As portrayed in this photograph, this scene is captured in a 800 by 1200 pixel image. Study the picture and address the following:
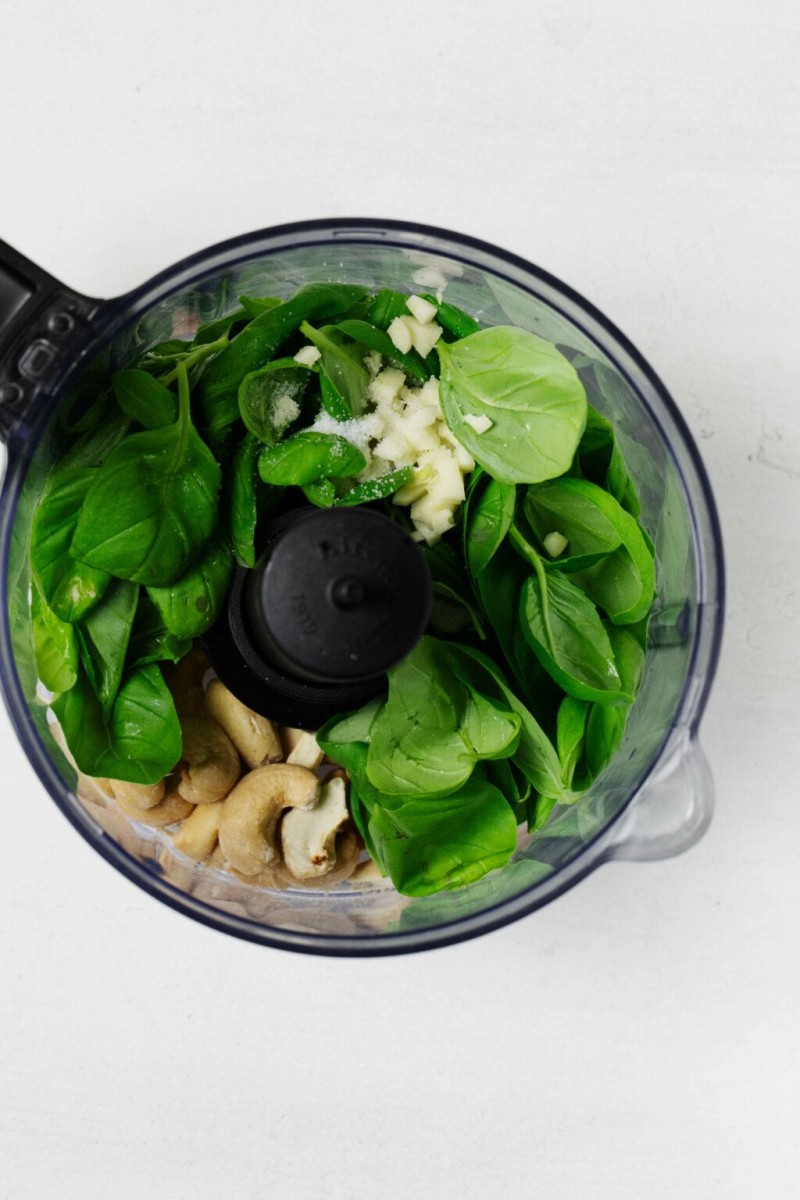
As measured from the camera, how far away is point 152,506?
1.76 feet

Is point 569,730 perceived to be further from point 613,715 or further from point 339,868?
point 339,868

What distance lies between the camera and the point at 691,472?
2.11 feet

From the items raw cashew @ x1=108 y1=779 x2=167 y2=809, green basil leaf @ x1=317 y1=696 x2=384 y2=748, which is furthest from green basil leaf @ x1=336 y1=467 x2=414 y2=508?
raw cashew @ x1=108 y1=779 x2=167 y2=809

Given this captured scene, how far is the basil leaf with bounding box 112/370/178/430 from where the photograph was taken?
0.56m

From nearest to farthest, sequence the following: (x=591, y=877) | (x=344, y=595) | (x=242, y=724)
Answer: (x=344, y=595)
(x=242, y=724)
(x=591, y=877)

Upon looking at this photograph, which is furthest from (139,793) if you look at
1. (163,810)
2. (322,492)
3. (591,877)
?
(591,877)

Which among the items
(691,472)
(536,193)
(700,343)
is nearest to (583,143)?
(536,193)

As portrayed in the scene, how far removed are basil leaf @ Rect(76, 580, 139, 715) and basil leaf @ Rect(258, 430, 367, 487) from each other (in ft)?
0.31

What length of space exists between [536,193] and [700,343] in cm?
15

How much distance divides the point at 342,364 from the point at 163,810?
0.28 meters

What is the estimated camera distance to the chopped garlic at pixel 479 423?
542 millimetres

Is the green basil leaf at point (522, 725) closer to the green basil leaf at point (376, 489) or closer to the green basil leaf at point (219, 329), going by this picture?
the green basil leaf at point (376, 489)

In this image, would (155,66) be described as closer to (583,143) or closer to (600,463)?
(583,143)

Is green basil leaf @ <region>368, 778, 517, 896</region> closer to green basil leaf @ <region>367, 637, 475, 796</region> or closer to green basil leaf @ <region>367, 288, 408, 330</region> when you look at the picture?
green basil leaf @ <region>367, 637, 475, 796</region>
